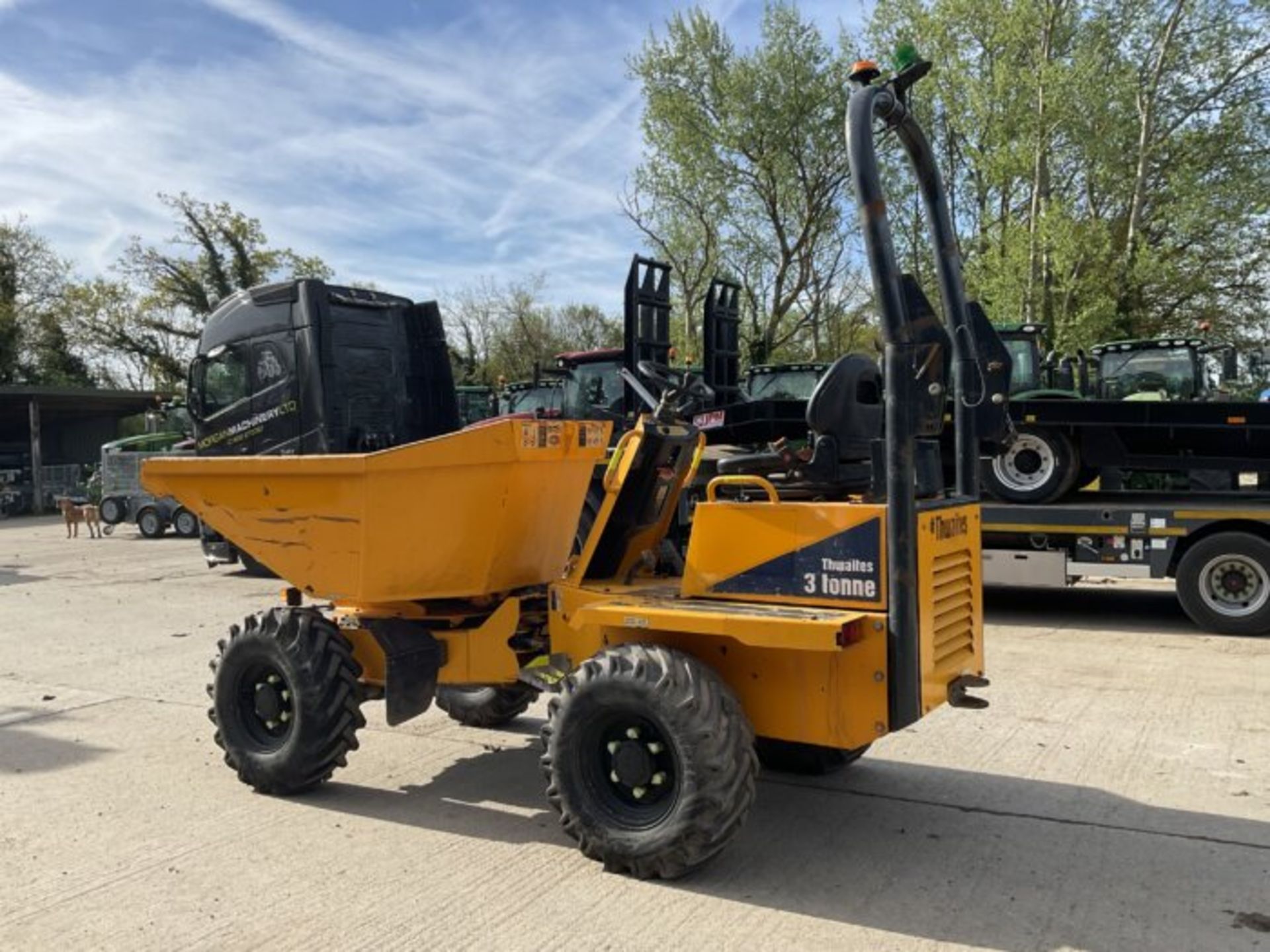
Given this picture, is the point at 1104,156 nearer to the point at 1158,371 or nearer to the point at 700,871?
the point at 1158,371

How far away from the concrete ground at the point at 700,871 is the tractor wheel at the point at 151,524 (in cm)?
1662

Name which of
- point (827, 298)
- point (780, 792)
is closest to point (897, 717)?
point (780, 792)

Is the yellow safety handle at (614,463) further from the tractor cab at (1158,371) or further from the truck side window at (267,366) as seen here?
the tractor cab at (1158,371)

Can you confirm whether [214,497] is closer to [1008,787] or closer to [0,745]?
[0,745]

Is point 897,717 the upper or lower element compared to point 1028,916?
upper

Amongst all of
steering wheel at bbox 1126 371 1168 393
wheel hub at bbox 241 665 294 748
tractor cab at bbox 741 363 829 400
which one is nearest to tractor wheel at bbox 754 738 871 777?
wheel hub at bbox 241 665 294 748

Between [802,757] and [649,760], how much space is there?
1507mm

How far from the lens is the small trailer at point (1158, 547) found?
9.16 metres

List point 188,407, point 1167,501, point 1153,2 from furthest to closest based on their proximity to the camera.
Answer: point 1153,2 < point 1167,501 < point 188,407

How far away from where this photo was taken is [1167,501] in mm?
9953

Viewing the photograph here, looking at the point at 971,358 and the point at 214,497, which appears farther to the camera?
the point at 214,497

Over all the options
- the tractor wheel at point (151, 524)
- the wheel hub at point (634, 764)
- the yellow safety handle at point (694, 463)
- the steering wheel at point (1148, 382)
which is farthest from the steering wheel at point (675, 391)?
the tractor wheel at point (151, 524)

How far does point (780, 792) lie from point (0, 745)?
4655mm

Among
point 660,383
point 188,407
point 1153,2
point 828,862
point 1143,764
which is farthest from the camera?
point 1153,2
